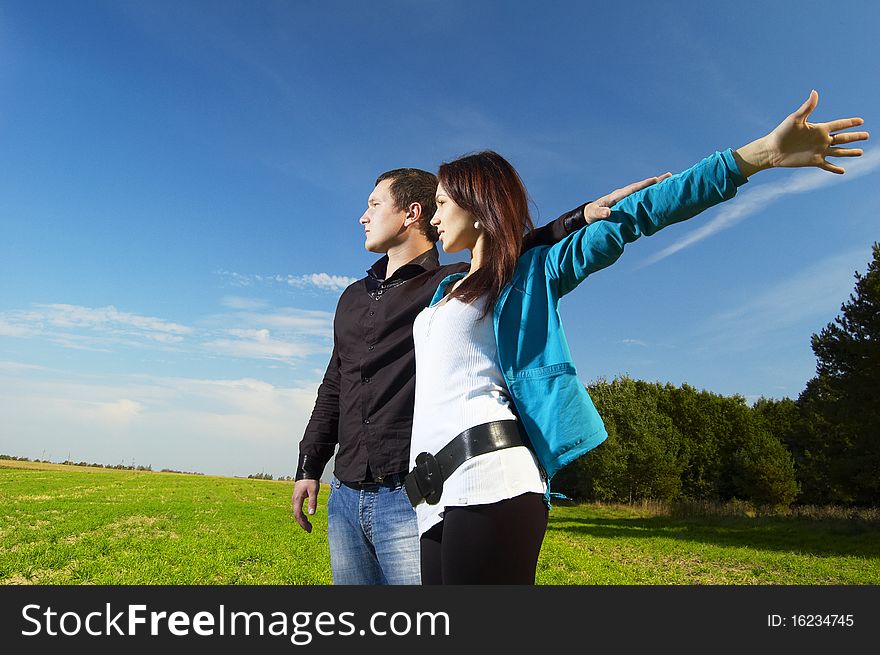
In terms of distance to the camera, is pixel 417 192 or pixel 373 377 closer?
pixel 373 377

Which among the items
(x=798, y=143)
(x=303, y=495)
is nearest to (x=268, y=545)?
(x=303, y=495)

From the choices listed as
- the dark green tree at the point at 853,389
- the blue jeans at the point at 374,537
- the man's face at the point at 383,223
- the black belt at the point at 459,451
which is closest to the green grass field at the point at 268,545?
the dark green tree at the point at 853,389

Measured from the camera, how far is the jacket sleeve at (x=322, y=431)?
3.48 metres

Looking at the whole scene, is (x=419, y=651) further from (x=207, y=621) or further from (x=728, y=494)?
(x=728, y=494)

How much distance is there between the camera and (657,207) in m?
2.07

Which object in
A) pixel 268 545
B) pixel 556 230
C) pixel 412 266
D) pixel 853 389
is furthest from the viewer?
pixel 853 389

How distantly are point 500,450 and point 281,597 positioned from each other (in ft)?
4.35

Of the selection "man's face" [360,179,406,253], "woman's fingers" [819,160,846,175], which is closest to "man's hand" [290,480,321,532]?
"man's face" [360,179,406,253]

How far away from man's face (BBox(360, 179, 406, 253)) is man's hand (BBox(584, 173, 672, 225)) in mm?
1313

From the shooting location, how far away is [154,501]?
28141 mm

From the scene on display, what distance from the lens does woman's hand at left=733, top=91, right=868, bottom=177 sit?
204 cm

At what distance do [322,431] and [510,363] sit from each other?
1.65 m

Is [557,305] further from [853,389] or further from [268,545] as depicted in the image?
[853,389]

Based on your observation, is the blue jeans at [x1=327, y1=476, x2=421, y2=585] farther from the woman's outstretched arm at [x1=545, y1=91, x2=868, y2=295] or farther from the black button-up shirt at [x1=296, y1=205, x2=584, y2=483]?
the woman's outstretched arm at [x1=545, y1=91, x2=868, y2=295]
